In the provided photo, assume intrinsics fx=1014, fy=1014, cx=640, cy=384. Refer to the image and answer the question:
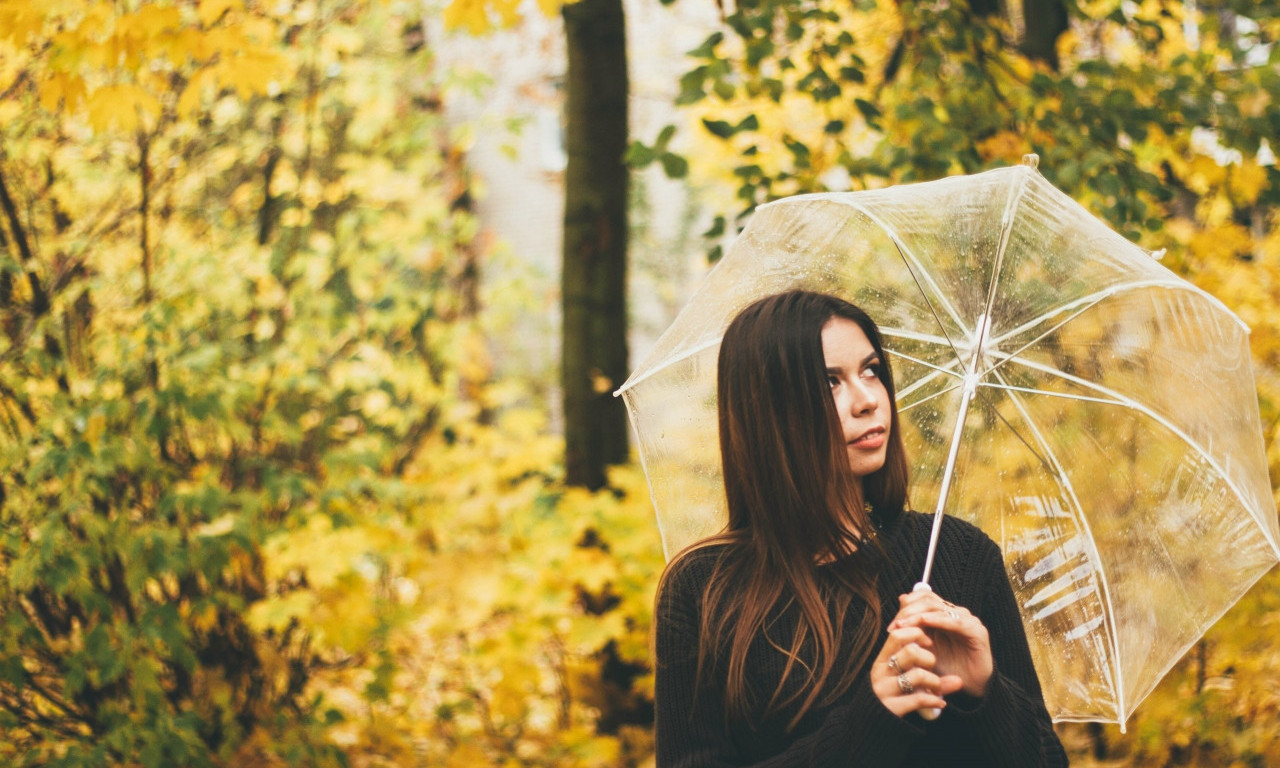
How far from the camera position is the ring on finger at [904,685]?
1.54 m

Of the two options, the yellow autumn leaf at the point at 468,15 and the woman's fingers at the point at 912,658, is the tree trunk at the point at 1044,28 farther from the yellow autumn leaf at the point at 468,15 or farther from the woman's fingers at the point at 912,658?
the woman's fingers at the point at 912,658

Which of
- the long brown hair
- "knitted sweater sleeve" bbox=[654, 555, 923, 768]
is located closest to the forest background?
the long brown hair

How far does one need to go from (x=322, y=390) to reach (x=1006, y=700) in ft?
13.9

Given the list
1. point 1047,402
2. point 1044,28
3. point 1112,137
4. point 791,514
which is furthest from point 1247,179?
point 791,514

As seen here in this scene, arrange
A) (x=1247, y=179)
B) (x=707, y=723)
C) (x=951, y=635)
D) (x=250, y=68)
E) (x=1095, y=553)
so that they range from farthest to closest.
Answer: (x=1247, y=179), (x=250, y=68), (x=1095, y=553), (x=707, y=723), (x=951, y=635)

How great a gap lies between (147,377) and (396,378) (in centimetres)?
145

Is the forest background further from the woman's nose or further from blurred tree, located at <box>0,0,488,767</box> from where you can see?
the woman's nose

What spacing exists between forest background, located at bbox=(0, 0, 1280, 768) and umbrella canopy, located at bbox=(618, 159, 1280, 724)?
1.57 meters

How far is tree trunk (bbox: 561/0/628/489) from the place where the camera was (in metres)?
4.81

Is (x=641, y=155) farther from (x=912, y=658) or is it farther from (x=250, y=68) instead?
(x=912, y=658)

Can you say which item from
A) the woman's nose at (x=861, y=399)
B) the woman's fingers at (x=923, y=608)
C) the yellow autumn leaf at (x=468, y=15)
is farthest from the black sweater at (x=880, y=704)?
the yellow autumn leaf at (x=468, y=15)

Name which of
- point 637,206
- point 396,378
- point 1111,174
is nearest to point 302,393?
point 396,378

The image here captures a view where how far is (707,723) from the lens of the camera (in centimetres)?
174

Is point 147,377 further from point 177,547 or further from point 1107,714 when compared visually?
point 1107,714
